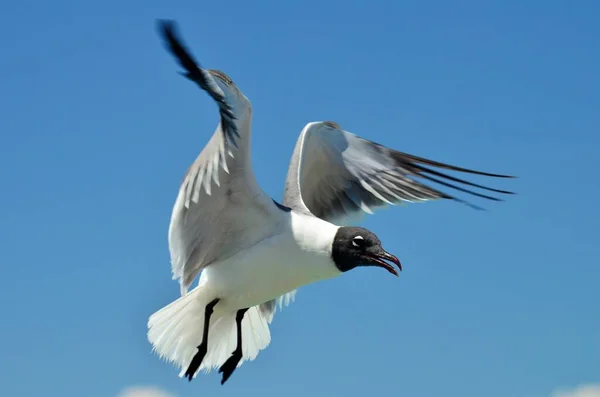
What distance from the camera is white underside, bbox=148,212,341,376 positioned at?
7414 millimetres

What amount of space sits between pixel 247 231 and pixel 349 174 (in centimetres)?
145

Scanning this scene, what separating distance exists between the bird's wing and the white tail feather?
19 centimetres

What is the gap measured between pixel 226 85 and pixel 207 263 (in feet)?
5.35

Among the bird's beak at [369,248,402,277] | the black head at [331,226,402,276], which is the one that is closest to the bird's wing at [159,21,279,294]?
the black head at [331,226,402,276]

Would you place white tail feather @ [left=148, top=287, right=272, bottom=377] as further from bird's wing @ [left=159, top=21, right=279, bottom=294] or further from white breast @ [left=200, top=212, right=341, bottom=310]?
white breast @ [left=200, top=212, right=341, bottom=310]

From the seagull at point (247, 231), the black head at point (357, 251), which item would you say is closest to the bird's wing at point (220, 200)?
the seagull at point (247, 231)

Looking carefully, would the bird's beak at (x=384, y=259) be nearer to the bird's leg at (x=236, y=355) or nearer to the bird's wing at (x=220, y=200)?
the bird's wing at (x=220, y=200)

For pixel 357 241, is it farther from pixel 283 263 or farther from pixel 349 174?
pixel 349 174

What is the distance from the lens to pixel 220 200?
739 cm

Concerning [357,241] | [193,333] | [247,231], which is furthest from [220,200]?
[193,333]

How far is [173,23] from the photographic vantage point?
612 centimetres

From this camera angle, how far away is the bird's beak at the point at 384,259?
7.35m

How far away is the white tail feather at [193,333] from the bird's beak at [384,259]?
1338mm

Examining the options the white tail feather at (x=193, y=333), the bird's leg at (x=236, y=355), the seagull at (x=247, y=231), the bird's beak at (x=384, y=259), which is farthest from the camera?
the bird's leg at (x=236, y=355)
